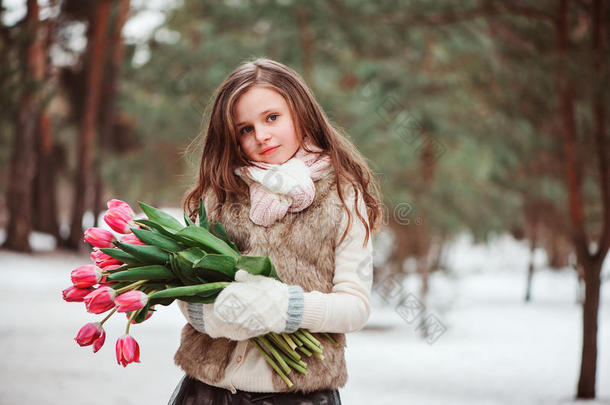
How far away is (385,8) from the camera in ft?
21.4

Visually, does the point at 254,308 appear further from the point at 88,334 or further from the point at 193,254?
the point at 88,334

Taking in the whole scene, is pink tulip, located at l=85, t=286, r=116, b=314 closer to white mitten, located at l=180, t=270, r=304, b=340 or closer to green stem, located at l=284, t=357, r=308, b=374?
white mitten, located at l=180, t=270, r=304, b=340

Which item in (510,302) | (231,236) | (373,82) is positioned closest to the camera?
(231,236)

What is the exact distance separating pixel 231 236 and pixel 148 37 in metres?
16.2

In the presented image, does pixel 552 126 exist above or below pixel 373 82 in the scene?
below

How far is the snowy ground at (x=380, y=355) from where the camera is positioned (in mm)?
5746

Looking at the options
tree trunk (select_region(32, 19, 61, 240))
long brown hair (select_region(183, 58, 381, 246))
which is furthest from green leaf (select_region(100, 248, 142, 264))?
tree trunk (select_region(32, 19, 61, 240))

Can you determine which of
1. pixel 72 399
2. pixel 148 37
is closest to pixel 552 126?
pixel 72 399

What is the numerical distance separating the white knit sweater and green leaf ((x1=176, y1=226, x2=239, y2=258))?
→ 0.20 m

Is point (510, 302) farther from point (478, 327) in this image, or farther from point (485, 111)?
point (485, 111)

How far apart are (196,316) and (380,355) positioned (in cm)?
717

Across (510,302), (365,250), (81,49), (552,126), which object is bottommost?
(510,302)

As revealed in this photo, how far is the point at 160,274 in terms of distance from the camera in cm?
160

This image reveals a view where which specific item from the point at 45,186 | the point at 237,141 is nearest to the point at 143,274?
the point at 237,141
